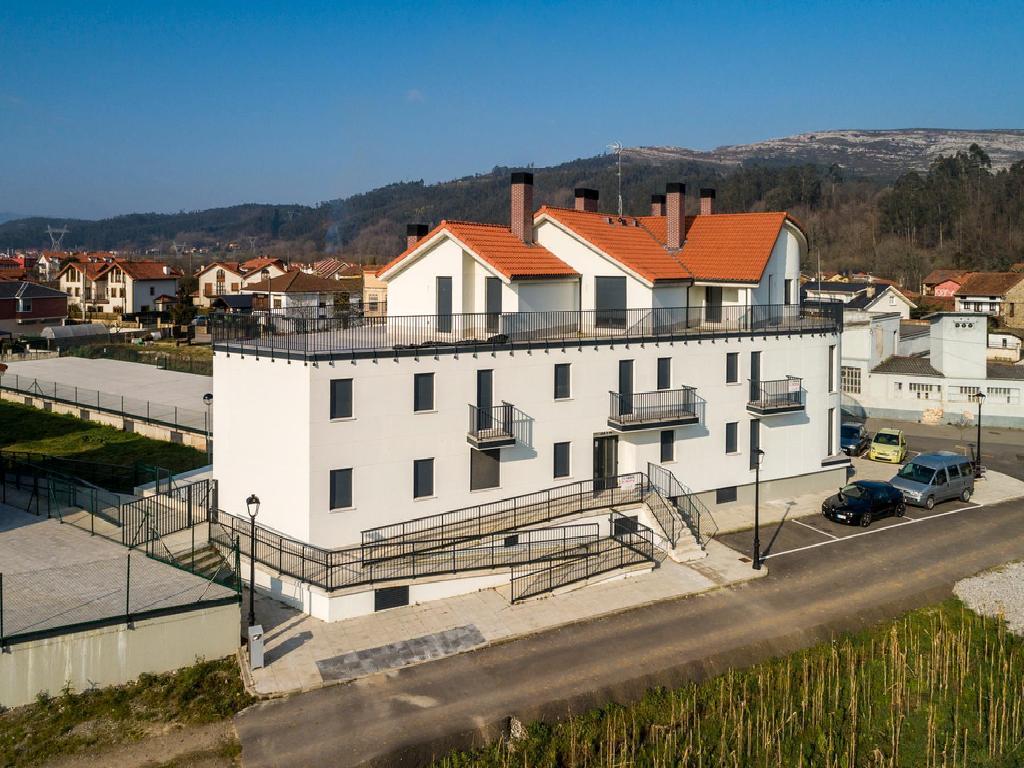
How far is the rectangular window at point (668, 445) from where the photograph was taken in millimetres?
27422

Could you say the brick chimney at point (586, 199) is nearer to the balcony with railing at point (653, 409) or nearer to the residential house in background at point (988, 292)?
the balcony with railing at point (653, 409)

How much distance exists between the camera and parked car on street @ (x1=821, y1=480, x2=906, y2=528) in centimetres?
2762

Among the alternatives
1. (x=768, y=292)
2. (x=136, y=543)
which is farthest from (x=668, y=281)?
(x=136, y=543)

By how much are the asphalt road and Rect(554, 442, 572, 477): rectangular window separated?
18.6ft

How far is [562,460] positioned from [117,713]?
14.0 m

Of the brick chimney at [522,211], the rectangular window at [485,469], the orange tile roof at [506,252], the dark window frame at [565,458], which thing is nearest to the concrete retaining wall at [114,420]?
the orange tile roof at [506,252]

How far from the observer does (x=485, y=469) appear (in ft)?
80.2

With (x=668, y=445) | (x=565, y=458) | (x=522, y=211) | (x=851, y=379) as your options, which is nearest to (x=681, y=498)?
(x=668, y=445)

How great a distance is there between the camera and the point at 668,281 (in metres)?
28.9

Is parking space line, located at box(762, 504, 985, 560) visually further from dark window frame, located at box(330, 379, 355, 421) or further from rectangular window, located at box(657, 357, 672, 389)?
dark window frame, located at box(330, 379, 355, 421)

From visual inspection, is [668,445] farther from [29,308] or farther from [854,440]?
[29,308]

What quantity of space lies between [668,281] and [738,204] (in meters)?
146

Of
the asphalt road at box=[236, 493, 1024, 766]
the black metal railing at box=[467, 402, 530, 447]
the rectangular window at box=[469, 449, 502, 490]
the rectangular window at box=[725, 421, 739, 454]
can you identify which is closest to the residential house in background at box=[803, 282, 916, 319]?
the rectangular window at box=[725, 421, 739, 454]

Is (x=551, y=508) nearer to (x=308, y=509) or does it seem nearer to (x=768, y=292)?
(x=308, y=509)
